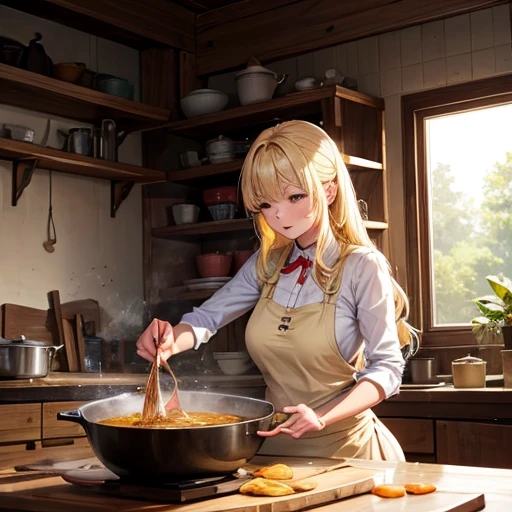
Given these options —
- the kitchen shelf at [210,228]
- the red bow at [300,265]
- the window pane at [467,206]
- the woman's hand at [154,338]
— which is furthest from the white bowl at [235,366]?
the woman's hand at [154,338]

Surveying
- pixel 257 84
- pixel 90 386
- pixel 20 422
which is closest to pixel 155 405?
pixel 20 422

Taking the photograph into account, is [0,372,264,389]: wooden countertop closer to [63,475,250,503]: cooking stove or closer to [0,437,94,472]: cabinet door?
[0,437,94,472]: cabinet door

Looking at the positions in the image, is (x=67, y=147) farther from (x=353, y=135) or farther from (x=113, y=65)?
(x=353, y=135)

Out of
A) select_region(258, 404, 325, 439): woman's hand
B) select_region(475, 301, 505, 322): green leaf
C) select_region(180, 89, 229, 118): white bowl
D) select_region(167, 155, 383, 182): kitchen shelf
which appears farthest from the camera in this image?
select_region(180, 89, 229, 118): white bowl

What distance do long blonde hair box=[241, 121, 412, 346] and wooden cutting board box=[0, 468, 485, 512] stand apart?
0.69m

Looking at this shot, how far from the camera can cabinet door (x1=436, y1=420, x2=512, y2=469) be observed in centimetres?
321

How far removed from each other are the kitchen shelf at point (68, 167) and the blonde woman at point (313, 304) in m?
2.05

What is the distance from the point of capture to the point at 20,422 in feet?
10.8

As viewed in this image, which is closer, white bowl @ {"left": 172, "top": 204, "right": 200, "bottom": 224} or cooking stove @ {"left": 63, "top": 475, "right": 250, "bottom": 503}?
cooking stove @ {"left": 63, "top": 475, "right": 250, "bottom": 503}

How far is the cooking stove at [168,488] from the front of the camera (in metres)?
1.32

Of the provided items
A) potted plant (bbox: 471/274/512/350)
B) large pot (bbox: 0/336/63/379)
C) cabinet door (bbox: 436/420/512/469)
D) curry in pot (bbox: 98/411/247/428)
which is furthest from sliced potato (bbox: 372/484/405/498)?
potted plant (bbox: 471/274/512/350)

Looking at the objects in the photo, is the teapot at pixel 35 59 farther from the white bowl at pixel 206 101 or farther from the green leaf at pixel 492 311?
the green leaf at pixel 492 311

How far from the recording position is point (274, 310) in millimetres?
2098

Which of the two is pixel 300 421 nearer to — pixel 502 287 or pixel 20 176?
pixel 502 287
